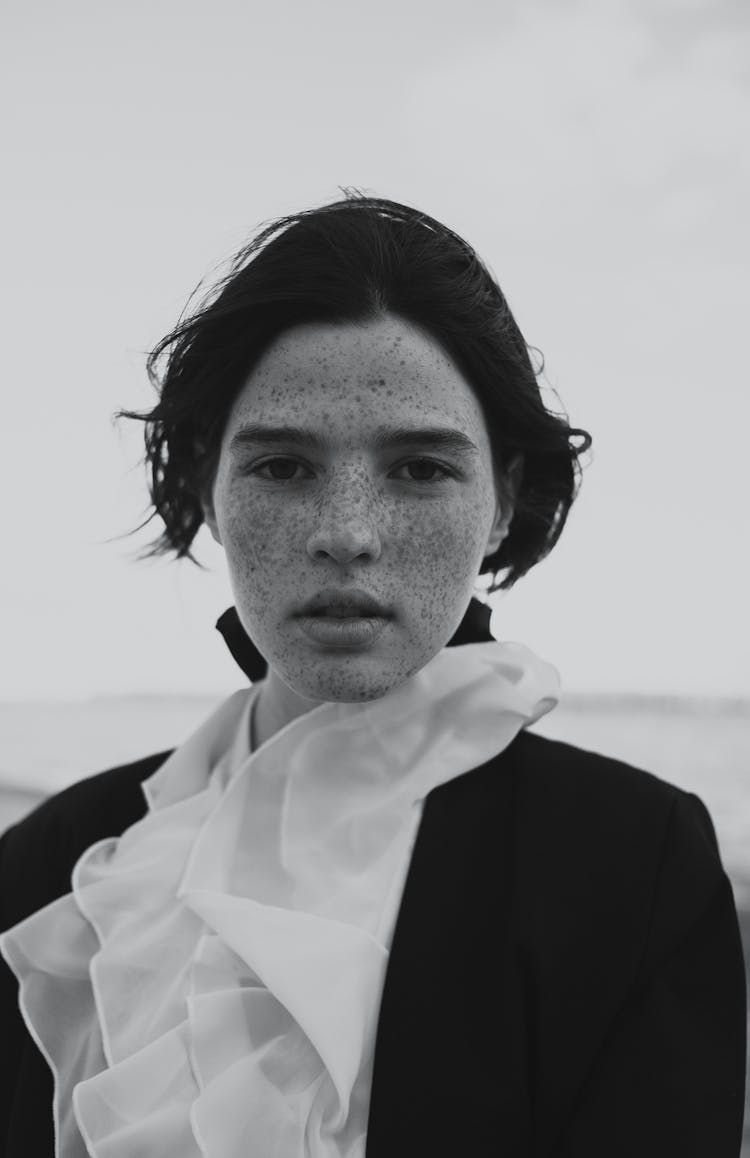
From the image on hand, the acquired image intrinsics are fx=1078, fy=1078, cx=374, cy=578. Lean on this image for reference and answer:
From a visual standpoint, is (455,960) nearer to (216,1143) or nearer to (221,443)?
(216,1143)

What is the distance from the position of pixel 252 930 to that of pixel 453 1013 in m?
0.31

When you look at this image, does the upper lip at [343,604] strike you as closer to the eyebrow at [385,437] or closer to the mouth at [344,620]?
the mouth at [344,620]

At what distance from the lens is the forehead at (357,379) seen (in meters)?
1.60

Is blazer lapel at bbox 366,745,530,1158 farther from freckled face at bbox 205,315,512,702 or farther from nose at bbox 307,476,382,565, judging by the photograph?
nose at bbox 307,476,382,565

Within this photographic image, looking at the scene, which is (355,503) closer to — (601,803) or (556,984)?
(601,803)

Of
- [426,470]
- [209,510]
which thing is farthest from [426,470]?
[209,510]

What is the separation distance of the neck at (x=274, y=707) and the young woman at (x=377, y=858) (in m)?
0.01

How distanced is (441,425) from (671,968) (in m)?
0.86

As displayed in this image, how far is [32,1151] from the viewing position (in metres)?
1.71

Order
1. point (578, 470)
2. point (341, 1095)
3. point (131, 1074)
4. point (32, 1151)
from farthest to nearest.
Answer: point (578, 470) < point (32, 1151) < point (131, 1074) < point (341, 1095)

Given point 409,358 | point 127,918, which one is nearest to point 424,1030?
point 127,918

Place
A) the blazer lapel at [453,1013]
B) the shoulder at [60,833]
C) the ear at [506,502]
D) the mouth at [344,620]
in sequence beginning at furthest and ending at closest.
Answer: the shoulder at [60,833]
the ear at [506,502]
the mouth at [344,620]
the blazer lapel at [453,1013]

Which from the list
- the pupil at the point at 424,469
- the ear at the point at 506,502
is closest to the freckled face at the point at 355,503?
the pupil at the point at 424,469

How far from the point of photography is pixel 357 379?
5.28 ft
